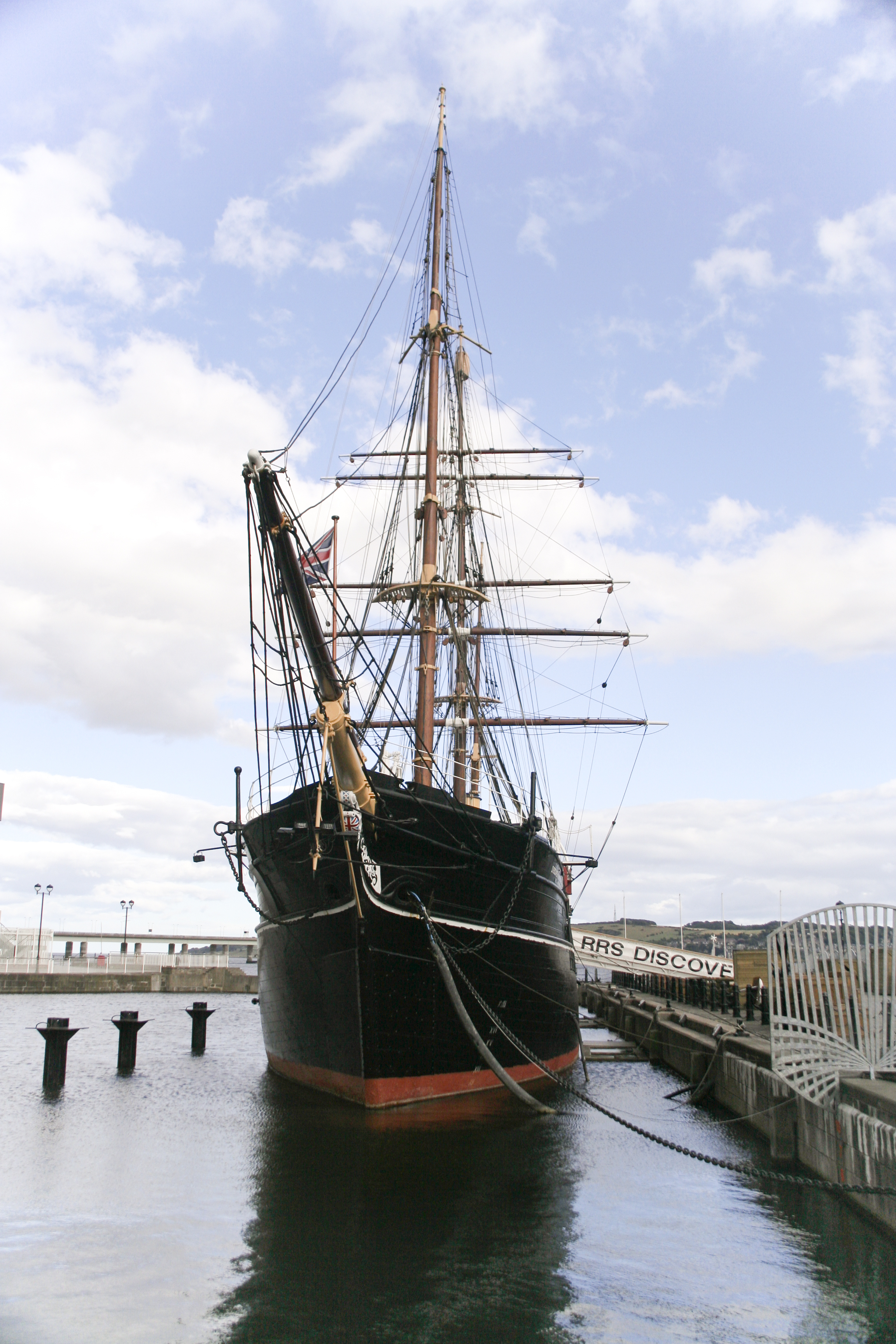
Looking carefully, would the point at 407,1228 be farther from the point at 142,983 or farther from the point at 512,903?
the point at 142,983

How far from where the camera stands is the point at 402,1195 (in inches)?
377

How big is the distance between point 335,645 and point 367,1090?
6172 millimetres

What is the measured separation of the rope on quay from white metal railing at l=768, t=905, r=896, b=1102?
1041mm

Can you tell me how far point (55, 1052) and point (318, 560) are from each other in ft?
35.5

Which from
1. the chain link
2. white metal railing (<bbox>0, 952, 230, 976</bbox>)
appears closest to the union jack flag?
the chain link

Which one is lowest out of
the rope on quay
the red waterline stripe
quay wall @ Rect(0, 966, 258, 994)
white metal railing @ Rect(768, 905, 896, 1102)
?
quay wall @ Rect(0, 966, 258, 994)

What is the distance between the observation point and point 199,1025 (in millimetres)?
23719

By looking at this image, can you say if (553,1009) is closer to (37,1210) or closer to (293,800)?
(293,800)

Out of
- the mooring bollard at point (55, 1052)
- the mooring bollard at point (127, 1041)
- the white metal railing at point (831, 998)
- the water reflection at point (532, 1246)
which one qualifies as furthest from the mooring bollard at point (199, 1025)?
the white metal railing at point (831, 998)

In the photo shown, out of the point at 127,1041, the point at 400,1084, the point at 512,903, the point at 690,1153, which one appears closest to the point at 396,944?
the point at 400,1084

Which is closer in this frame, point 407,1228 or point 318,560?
point 407,1228

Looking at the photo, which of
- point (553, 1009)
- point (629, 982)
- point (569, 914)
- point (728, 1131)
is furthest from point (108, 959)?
point (728, 1131)

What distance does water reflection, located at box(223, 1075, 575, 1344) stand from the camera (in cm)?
651

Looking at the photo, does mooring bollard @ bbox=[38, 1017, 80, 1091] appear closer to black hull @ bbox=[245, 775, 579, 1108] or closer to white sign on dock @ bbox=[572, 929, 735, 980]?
black hull @ bbox=[245, 775, 579, 1108]
